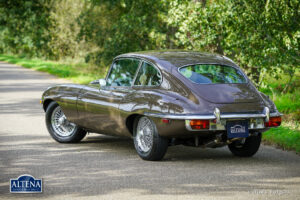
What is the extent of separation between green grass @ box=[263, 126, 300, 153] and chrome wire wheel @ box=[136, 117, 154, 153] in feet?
8.20

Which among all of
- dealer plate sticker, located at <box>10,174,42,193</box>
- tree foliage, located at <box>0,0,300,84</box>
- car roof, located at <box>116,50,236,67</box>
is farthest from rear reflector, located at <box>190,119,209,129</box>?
tree foliage, located at <box>0,0,300,84</box>

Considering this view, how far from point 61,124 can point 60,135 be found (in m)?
0.20

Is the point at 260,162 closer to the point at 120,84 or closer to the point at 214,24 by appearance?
the point at 120,84

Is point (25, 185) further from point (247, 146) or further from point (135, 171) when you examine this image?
point (247, 146)

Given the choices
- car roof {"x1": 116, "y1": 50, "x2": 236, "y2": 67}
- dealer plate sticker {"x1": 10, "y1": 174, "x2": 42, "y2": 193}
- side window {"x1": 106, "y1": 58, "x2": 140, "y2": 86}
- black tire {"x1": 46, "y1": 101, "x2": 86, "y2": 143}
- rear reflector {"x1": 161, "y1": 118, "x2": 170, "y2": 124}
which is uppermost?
car roof {"x1": 116, "y1": 50, "x2": 236, "y2": 67}

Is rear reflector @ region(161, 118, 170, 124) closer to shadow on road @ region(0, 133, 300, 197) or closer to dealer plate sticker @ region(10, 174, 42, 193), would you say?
shadow on road @ region(0, 133, 300, 197)

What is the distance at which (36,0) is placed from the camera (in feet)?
112

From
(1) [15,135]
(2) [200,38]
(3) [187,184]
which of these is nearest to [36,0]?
(2) [200,38]

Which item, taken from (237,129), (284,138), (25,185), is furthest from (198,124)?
(284,138)

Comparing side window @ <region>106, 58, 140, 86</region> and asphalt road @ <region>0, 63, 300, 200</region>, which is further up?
side window @ <region>106, 58, 140, 86</region>

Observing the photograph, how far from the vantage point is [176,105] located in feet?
23.5

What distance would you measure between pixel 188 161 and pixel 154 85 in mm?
1197

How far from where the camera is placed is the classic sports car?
281 inches

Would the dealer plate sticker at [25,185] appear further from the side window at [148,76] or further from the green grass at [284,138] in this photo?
the green grass at [284,138]
